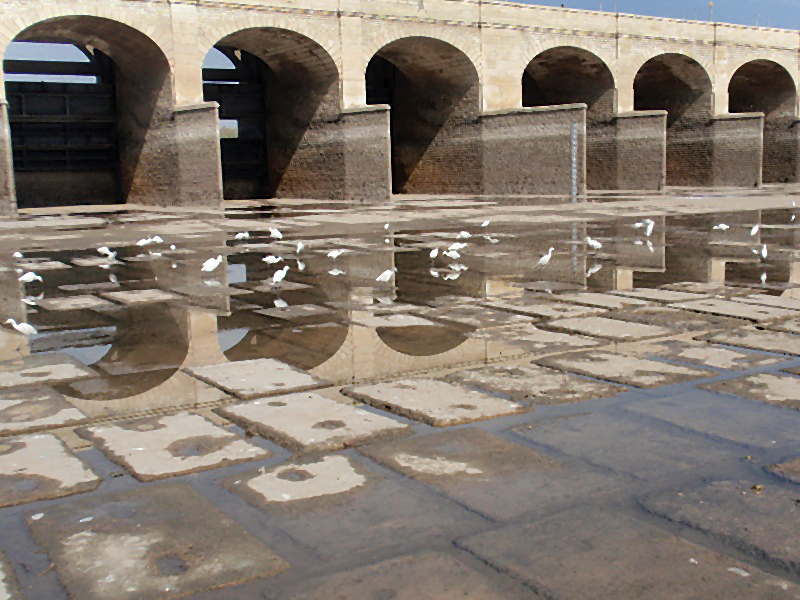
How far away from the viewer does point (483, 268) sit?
8578mm

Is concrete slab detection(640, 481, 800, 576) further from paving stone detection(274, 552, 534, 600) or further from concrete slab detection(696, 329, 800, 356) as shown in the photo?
concrete slab detection(696, 329, 800, 356)

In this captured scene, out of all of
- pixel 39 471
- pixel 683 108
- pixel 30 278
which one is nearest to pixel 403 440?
pixel 39 471

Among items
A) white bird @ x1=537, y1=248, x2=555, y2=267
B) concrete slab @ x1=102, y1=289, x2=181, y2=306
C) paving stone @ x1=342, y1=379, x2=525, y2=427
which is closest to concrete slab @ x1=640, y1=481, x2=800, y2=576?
paving stone @ x1=342, y1=379, x2=525, y2=427

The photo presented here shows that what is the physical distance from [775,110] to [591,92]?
9770 millimetres

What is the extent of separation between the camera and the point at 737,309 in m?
5.84

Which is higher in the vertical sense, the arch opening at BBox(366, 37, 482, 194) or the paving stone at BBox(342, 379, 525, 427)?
the arch opening at BBox(366, 37, 482, 194)

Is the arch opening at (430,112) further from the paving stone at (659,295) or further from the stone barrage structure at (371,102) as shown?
the paving stone at (659,295)

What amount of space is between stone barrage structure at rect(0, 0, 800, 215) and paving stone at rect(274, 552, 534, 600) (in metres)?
19.9

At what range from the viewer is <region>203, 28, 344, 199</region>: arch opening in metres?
24.9

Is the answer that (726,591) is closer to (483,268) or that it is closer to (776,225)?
(483,268)

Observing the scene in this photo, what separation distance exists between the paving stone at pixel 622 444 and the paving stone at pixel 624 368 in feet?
2.13

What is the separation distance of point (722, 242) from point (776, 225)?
11.2 feet

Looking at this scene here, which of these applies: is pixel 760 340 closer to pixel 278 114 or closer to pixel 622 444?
pixel 622 444

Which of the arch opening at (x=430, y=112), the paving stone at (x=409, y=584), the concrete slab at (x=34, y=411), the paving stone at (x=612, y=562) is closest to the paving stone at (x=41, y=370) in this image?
the concrete slab at (x=34, y=411)
